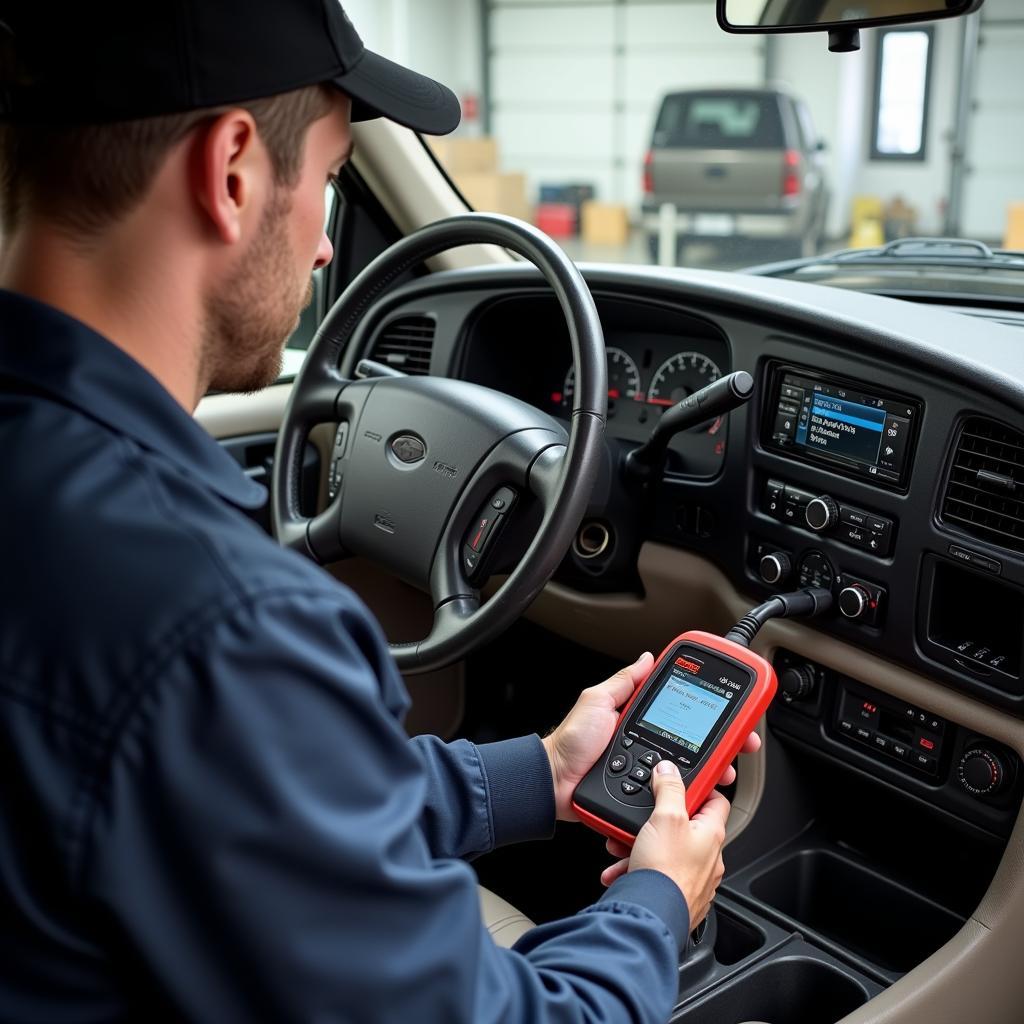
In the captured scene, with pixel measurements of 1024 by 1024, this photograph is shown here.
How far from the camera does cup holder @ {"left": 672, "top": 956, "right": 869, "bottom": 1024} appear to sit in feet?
5.13

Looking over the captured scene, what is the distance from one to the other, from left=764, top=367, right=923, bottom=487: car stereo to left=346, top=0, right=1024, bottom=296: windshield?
4568 mm

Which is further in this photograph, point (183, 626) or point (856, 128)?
point (856, 128)

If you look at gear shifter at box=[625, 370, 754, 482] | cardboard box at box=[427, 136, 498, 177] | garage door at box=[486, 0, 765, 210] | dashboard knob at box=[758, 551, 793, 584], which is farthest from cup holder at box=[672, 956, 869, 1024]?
garage door at box=[486, 0, 765, 210]

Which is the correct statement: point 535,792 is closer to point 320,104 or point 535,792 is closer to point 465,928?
point 465,928

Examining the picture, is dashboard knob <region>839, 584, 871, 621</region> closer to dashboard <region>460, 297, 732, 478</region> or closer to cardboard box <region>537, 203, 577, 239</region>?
dashboard <region>460, 297, 732, 478</region>

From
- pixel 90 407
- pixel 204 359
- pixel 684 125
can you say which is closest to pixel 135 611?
pixel 90 407

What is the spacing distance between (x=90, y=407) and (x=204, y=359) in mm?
154

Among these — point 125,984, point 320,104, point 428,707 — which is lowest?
point 428,707

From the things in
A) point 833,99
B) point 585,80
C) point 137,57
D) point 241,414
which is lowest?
point 241,414

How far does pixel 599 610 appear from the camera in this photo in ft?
6.92

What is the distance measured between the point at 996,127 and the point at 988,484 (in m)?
12.6

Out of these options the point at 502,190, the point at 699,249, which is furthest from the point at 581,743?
the point at 699,249

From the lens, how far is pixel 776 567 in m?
1.79

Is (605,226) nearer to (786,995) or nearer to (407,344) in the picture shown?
(407,344)
